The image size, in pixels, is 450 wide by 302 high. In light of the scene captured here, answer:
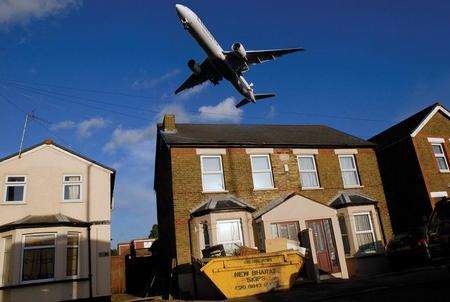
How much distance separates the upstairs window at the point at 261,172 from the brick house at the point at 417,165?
9500 mm

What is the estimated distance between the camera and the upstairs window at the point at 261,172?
794 inches

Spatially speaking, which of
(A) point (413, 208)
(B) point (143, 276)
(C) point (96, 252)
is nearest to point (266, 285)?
(C) point (96, 252)

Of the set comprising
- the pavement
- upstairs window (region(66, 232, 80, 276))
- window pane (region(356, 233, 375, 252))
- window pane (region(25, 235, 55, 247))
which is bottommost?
the pavement

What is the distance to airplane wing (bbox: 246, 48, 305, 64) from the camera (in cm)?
2017

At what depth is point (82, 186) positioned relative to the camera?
19062mm

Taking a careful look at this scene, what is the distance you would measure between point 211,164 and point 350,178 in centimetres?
827

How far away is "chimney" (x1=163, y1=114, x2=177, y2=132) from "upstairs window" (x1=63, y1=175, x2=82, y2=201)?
5175mm

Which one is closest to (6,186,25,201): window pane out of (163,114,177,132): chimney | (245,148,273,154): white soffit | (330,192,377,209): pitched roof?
(163,114,177,132): chimney

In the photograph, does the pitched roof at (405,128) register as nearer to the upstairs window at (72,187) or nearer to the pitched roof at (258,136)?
the pitched roof at (258,136)

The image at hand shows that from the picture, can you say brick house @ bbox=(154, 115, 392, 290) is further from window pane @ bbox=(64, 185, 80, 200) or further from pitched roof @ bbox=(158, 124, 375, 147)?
window pane @ bbox=(64, 185, 80, 200)

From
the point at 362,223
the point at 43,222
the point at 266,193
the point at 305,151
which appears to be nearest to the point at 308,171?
the point at 305,151

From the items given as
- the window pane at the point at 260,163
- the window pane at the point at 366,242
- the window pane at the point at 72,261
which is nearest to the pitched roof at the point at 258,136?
the window pane at the point at 260,163

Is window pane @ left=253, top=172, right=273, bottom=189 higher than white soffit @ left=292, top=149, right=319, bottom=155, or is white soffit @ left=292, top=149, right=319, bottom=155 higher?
white soffit @ left=292, top=149, right=319, bottom=155

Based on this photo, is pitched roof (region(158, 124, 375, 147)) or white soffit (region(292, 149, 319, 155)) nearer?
pitched roof (region(158, 124, 375, 147))
